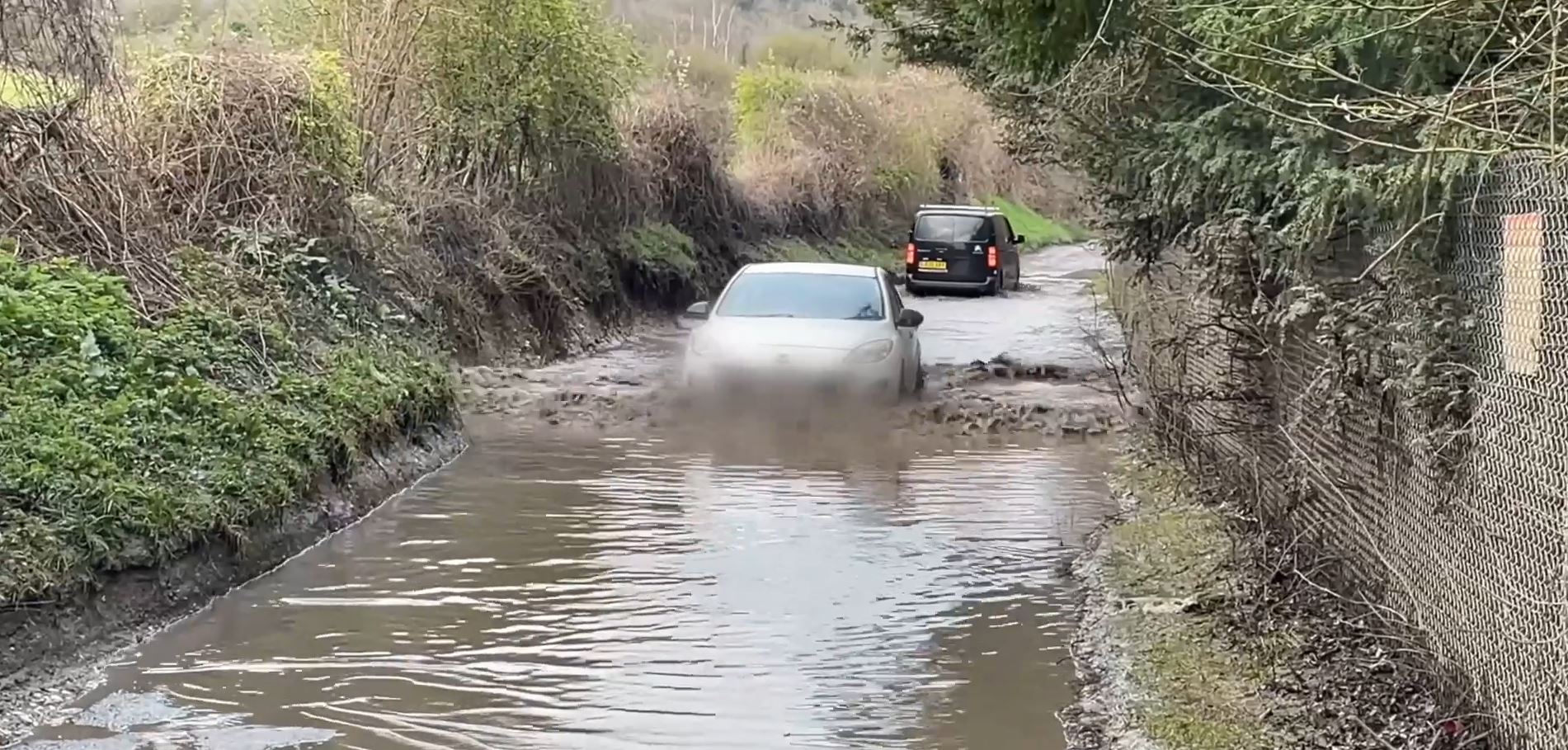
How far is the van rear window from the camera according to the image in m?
32.4

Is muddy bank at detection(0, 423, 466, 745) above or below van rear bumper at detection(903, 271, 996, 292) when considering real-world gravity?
above

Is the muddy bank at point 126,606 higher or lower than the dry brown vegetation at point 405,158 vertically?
lower

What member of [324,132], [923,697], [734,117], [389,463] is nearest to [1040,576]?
[923,697]

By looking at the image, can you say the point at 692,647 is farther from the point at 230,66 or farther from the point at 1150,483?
the point at 230,66

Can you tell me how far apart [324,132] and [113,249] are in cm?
387

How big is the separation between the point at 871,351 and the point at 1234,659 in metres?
7.75

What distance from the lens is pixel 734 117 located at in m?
39.1

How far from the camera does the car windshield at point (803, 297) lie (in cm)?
1453

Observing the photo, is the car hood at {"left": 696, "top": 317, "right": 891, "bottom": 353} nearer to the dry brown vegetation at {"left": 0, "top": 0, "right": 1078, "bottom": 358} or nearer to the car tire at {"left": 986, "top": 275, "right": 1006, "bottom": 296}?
the dry brown vegetation at {"left": 0, "top": 0, "right": 1078, "bottom": 358}

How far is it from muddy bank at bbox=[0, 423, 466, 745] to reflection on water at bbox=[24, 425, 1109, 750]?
0.14 meters

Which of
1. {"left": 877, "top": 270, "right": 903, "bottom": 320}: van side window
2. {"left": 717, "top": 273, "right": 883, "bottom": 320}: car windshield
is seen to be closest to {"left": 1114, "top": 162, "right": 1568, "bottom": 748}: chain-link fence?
{"left": 717, "top": 273, "right": 883, "bottom": 320}: car windshield

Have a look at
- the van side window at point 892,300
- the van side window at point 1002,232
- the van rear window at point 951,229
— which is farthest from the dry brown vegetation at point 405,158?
the van side window at point 892,300

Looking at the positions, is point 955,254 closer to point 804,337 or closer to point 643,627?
point 804,337

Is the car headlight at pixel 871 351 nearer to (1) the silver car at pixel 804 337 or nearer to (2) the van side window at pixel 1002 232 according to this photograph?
(1) the silver car at pixel 804 337
